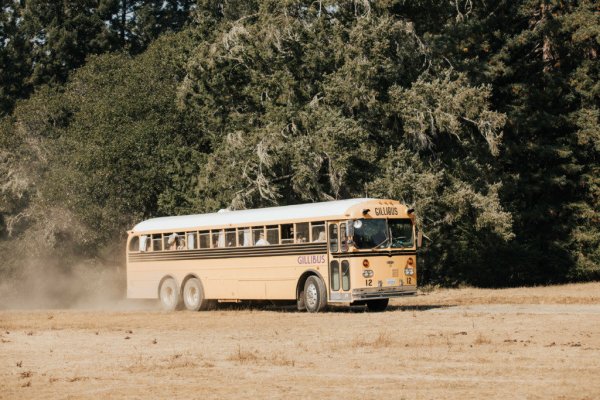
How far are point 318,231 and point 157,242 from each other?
8.05 metres

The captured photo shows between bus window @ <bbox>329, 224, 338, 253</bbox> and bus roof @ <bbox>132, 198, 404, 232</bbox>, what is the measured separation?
275 mm

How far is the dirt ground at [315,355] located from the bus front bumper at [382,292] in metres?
0.52

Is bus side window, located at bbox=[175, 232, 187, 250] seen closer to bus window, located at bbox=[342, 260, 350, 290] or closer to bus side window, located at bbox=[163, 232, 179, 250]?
bus side window, located at bbox=[163, 232, 179, 250]

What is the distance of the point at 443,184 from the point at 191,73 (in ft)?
38.5

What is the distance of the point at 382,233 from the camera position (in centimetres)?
3034

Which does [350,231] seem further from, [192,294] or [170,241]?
[170,241]

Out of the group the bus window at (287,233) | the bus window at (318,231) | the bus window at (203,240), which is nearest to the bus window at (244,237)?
the bus window at (287,233)

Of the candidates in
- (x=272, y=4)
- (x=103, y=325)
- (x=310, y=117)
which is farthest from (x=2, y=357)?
(x=272, y=4)

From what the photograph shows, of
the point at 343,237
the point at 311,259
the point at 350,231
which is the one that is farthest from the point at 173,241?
the point at 350,231

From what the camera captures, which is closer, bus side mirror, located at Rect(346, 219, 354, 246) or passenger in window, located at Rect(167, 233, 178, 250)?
bus side mirror, located at Rect(346, 219, 354, 246)

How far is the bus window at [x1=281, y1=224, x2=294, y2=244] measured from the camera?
103 feet

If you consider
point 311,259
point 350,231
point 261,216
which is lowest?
point 311,259

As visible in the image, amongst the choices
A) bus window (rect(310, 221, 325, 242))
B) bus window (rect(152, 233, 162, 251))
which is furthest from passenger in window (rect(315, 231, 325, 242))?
bus window (rect(152, 233, 162, 251))

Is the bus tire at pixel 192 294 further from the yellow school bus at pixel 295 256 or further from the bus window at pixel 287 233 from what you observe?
the bus window at pixel 287 233
